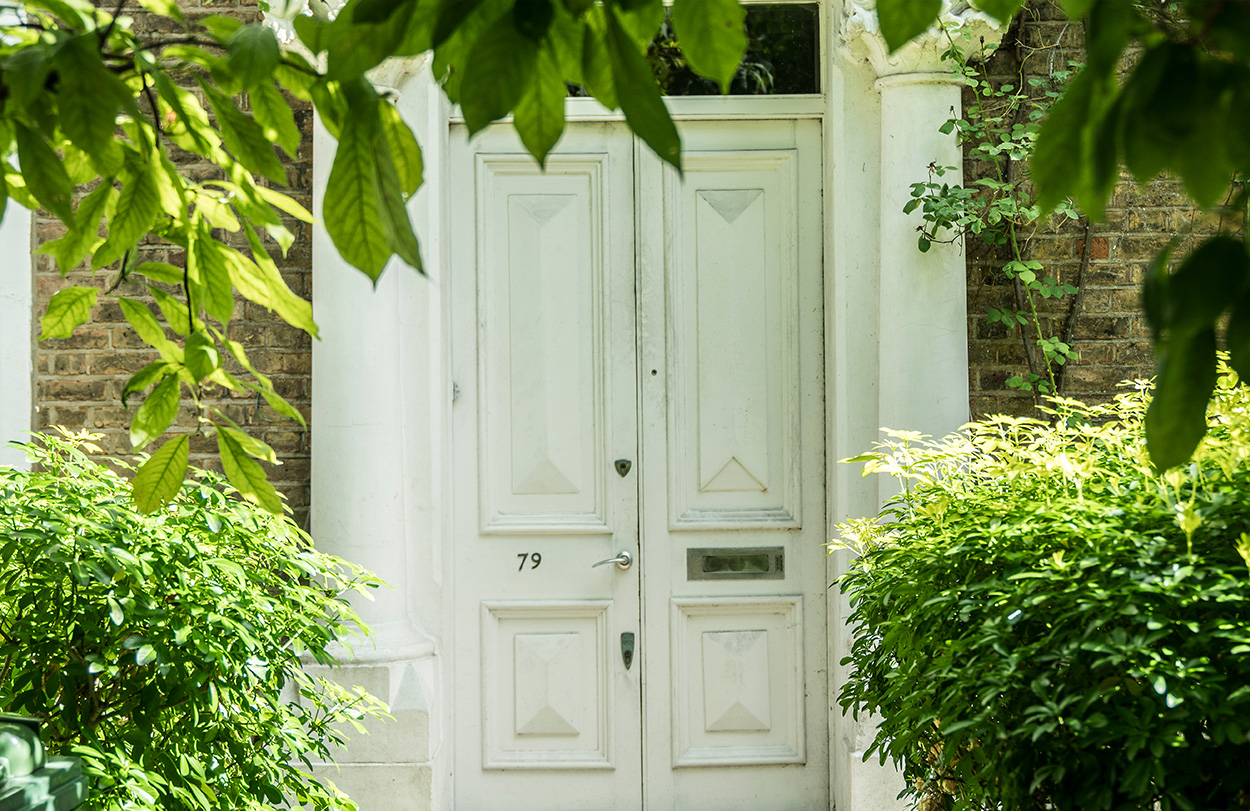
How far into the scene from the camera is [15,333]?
12.3 feet

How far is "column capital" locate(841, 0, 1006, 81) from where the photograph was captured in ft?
11.3

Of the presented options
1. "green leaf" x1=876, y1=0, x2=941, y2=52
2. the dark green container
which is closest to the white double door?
the dark green container

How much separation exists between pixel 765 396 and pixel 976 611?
198 centimetres

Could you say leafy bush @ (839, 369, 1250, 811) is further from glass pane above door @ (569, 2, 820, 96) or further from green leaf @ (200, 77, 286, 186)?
glass pane above door @ (569, 2, 820, 96)

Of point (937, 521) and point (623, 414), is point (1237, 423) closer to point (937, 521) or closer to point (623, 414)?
point (937, 521)

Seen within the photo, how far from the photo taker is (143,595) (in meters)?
2.01

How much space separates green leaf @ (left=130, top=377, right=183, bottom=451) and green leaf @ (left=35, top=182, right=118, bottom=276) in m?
0.12

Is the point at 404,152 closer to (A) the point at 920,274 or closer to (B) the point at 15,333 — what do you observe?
(A) the point at 920,274

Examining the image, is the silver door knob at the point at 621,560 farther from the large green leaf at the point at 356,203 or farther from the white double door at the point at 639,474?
the large green leaf at the point at 356,203

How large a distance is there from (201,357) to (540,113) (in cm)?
37

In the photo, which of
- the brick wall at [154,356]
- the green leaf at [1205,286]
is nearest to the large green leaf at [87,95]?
the green leaf at [1205,286]

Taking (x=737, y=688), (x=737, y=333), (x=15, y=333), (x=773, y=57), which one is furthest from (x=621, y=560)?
(x=15, y=333)

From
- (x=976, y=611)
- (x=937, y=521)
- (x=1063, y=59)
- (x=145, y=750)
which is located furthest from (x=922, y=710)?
(x=1063, y=59)

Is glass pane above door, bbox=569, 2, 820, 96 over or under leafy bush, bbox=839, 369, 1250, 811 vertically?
over
